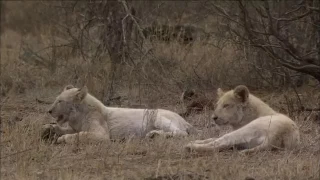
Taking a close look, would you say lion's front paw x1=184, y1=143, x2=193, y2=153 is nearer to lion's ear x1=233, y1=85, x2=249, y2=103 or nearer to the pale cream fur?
lion's ear x1=233, y1=85, x2=249, y2=103

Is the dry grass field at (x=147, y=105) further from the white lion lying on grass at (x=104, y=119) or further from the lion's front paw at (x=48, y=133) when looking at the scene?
the white lion lying on grass at (x=104, y=119)

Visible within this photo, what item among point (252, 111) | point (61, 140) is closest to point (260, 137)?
point (252, 111)

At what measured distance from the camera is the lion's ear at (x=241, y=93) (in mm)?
9203

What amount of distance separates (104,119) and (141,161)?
77.1 inches

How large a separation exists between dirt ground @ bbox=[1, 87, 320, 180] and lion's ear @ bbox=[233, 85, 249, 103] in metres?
0.66

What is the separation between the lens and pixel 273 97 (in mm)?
Answer: 12281

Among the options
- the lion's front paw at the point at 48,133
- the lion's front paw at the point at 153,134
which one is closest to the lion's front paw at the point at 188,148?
the lion's front paw at the point at 153,134

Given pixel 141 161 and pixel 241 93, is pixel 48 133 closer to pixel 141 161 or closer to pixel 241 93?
pixel 141 161

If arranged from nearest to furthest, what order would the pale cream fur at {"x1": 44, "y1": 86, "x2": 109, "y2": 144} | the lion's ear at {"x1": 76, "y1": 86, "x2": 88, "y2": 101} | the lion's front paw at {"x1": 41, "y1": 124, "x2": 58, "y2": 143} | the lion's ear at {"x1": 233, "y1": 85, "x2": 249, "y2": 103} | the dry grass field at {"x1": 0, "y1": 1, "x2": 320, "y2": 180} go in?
1. the dry grass field at {"x1": 0, "y1": 1, "x2": 320, "y2": 180}
2. the lion's ear at {"x1": 233, "y1": 85, "x2": 249, "y2": 103}
3. the lion's front paw at {"x1": 41, "y1": 124, "x2": 58, "y2": 143}
4. the pale cream fur at {"x1": 44, "y1": 86, "x2": 109, "y2": 144}
5. the lion's ear at {"x1": 76, "y1": 86, "x2": 88, "y2": 101}

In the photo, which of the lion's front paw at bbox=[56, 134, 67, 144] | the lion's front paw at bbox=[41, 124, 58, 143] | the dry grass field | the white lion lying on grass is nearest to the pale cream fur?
the white lion lying on grass

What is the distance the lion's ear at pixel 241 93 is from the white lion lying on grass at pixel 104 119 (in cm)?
89

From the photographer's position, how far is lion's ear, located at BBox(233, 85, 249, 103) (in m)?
9.20

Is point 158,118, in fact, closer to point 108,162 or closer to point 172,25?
point 108,162

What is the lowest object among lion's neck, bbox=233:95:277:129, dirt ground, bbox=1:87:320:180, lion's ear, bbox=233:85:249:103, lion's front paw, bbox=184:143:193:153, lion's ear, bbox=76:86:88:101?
dirt ground, bbox=1:87:320:180
